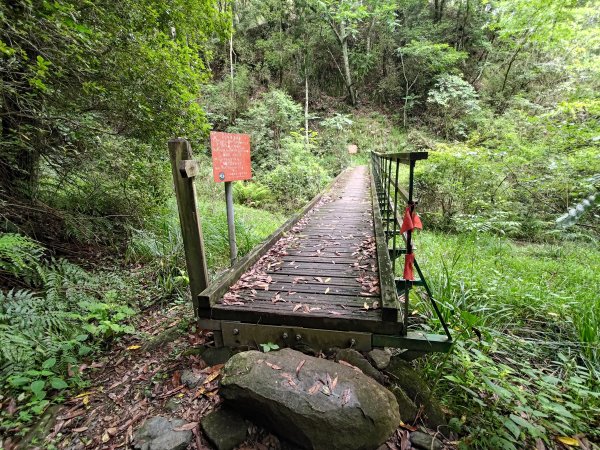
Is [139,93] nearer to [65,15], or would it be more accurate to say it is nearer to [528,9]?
[65,15]

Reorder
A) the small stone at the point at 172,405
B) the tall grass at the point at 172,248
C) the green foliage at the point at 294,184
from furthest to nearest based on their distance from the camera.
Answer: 1. the green foliage at the point at 294,184
2. the tall grass at the point at 172,248
3. the small stone at the point at 172,405

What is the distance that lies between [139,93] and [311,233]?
3.47 m

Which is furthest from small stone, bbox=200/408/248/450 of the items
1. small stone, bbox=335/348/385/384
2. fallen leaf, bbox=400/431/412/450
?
fallen leaf, bbox=400/431/412/450

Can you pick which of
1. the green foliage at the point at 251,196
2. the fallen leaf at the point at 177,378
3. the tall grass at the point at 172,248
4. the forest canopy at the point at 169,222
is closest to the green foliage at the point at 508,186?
the forest canopy at the point at 169,222

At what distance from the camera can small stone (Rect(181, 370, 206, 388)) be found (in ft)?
8.49

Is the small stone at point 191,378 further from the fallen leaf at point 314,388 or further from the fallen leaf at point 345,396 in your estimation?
the fallen leaf at point 345,396

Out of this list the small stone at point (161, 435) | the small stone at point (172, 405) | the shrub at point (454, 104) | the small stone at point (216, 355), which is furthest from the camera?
the shrub at point (454, 104)

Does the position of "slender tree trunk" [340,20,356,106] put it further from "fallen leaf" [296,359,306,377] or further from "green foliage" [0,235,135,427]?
"fallen leaf" [296,359,306,377]

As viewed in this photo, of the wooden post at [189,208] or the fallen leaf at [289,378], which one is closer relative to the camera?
the fallen leaf at [289,378]

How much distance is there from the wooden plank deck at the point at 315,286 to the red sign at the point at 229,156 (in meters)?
1.22

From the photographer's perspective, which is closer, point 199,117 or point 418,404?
point 418,404

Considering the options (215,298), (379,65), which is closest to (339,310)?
(215,298)

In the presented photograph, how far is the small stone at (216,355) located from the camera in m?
2.85

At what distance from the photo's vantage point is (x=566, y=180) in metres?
7.70
